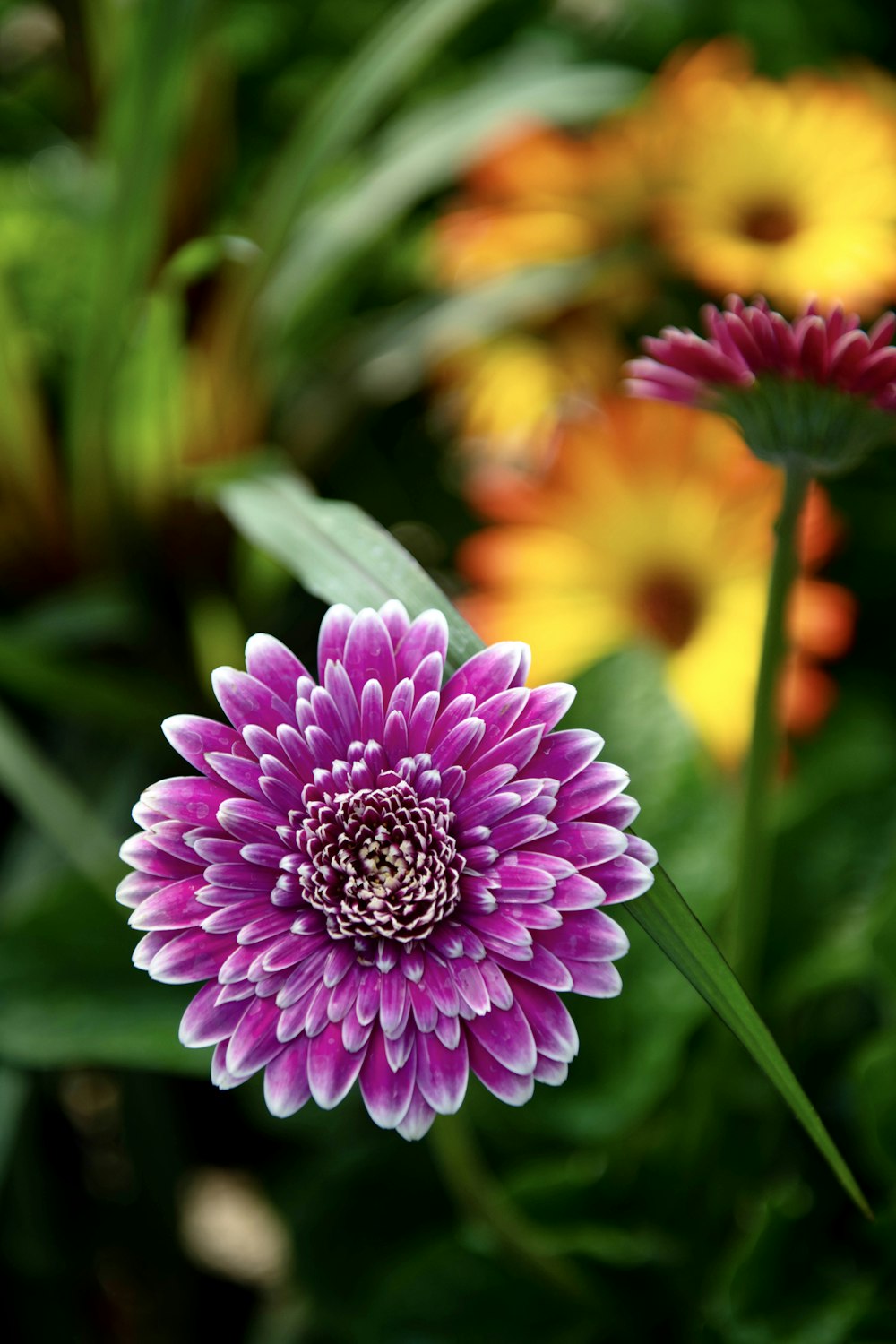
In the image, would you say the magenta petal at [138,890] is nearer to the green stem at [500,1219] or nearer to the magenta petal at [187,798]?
the magenta petal at [187,798]

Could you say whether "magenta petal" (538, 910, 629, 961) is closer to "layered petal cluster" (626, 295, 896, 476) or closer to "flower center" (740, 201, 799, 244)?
"layered petal cluster" (626, 295, 896, 476)

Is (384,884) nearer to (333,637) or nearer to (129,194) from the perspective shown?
(333,637)

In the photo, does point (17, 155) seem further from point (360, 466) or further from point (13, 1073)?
point (13, 1073)

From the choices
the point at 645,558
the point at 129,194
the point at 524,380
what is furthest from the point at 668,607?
the point at 129,194

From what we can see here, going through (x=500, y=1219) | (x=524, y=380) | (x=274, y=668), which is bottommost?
(x=500, y=1219)

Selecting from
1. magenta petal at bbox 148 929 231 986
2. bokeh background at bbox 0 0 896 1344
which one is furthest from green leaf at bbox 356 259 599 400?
magenta petal at bbox 148 929 231 986

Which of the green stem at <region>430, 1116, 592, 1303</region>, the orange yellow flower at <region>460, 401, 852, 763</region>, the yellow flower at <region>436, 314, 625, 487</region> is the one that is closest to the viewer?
the green stem at <region>430, 1116, 592, 1303</region>
